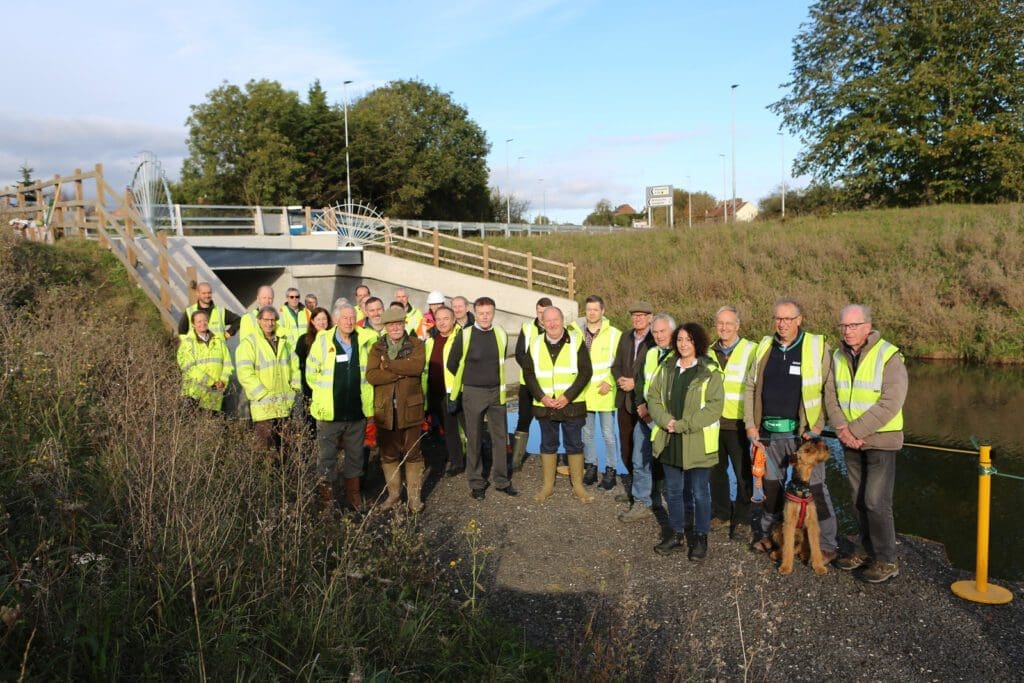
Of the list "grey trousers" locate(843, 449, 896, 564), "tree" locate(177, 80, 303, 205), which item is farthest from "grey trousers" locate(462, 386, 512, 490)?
"tree" locate(177, 80, 303, 205)

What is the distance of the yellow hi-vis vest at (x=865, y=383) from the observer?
4967 millimetres

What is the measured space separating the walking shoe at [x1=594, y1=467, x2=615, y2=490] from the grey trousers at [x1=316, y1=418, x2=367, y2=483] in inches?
93.6

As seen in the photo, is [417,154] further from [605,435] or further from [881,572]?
[881,572]

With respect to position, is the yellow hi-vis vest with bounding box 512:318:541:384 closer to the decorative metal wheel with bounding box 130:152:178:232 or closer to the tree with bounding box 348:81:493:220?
the decorative metal wheel with bounding box 130:152:178:232

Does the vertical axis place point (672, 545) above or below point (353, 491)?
below

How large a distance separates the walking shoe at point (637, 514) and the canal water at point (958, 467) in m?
2.09

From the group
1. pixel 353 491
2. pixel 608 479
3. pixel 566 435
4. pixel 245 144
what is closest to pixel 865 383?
pixel 566 435

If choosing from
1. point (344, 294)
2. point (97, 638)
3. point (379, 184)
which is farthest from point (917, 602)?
point (379, 184)

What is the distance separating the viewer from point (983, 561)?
4.80 metres

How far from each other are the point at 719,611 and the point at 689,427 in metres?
1.30

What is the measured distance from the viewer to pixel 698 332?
5617 millimetres

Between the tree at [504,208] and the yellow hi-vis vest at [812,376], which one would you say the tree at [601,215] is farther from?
the yellow hi-vis vest at [812,376]

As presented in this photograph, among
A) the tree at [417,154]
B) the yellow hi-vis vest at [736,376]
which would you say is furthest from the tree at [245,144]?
the yellow hi-vis vest at [736,376]

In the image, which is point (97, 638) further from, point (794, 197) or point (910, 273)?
point (794, 197)
